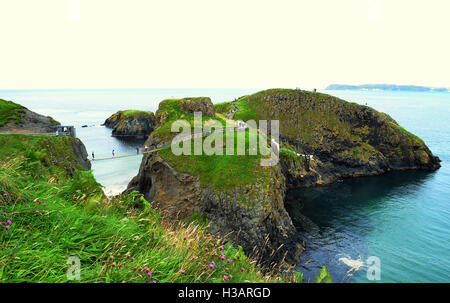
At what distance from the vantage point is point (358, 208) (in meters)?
49.0

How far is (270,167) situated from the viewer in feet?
117

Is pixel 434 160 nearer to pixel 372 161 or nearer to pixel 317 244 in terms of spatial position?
pixel 372 161

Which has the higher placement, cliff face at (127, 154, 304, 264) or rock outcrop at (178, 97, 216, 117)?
rock outcrop at (178, 97, 216, 117)

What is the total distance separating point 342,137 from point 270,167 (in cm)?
5122

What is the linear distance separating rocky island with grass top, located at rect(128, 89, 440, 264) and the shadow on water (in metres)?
3.10

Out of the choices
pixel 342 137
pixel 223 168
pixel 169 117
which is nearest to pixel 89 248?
pixel 223 168

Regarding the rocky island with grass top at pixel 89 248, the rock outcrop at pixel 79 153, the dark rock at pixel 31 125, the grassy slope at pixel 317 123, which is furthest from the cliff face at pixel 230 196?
the grassy slope at pixel 317 123

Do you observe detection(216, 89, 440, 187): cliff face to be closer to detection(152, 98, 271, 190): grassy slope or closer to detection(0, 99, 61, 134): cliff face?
detection(152, 98, 271, 190): grassy slope

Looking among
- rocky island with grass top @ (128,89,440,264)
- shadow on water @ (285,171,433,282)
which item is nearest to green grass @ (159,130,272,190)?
rocky island with grass top @ (128,89,440,264)

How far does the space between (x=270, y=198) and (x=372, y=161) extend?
189 ft

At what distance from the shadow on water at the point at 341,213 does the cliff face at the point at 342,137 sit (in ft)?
18.1

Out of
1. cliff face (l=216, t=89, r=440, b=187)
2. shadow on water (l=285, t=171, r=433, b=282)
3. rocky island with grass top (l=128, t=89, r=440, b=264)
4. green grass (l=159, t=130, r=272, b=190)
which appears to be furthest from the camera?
cliff face (l=216, t=89, r=440, b=187)

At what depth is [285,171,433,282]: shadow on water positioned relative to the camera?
103ft
